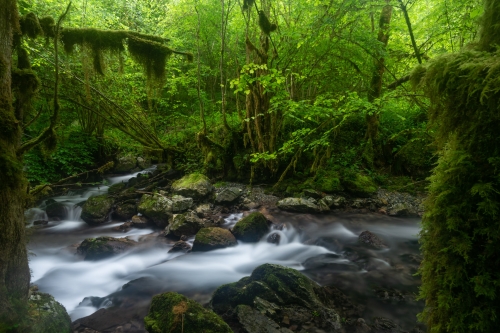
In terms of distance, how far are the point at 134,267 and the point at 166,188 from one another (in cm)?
486

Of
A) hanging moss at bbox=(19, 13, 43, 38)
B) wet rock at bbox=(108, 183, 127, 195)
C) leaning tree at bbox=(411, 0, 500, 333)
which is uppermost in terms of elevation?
hanging moss at bbox=(19, 13, 43, 38)

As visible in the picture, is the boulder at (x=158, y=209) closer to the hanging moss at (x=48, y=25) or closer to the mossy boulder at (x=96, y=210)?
the mossy boulder at (x=96, y=210)

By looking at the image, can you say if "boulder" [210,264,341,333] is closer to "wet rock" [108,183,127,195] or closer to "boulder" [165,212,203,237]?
"boulder" [165,212,203,237]

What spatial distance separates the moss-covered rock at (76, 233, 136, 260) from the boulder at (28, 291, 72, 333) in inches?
124

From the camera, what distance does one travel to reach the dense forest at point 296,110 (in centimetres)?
153

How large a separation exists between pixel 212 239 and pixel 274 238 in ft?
5.89

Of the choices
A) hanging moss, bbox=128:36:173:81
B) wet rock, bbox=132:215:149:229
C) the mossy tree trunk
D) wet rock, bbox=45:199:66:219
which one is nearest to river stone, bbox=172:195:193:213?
wet rock, bbox=132:215:149:229

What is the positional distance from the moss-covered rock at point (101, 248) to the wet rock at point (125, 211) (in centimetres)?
203

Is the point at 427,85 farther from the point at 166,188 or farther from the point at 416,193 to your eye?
the point at 166,188

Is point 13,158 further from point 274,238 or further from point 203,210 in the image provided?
point 203,210

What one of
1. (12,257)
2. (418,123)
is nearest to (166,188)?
(12,257)

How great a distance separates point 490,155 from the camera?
1.46 m

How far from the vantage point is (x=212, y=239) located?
7.14 metres

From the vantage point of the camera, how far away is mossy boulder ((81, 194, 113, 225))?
9008 millimetres
